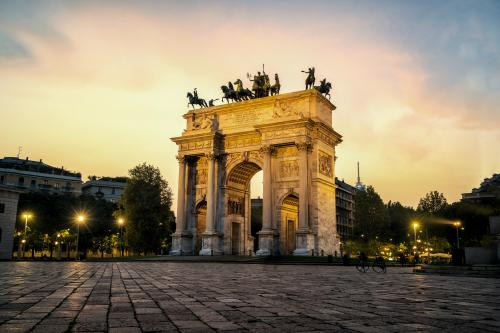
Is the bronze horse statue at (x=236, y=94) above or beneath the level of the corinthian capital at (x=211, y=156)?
above

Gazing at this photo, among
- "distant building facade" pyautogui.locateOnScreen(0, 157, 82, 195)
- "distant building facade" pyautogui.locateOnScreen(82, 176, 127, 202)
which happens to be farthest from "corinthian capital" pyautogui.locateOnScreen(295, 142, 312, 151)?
"distant building facade" pyautogui.locateOnScreen(82, 176, 127, 202)

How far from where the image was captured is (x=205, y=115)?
161 ft

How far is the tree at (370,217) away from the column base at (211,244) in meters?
40.3

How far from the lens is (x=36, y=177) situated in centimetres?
9362

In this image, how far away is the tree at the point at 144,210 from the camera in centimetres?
5291

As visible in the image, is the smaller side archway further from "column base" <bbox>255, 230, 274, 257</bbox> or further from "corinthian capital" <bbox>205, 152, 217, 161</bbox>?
→ "corinthian capital" <bbox>205, 152, 217, 161</bbox>

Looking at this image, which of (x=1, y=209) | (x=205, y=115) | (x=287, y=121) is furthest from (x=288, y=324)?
(x=1, y=209)

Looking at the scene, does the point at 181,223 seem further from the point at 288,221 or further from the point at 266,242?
the point at 288,221

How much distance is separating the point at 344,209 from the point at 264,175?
74.0 metres

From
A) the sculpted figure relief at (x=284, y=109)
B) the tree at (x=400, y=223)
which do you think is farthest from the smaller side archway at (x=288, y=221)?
the tree at (x=400, y=223)

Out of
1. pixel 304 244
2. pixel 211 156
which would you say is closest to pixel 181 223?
pixel 211 156

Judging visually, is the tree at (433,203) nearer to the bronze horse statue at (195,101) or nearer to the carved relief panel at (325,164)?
the carved relief panel at (325,164)

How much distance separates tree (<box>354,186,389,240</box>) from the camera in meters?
76.6

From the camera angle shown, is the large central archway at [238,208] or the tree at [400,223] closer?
the large central archway at [238,208]
